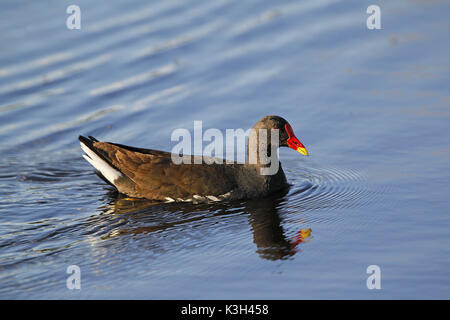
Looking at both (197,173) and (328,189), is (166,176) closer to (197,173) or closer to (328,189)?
(197,173)

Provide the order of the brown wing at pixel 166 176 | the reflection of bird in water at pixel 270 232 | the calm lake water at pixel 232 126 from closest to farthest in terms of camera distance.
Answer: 1. the calm lake water at pixel 232 126
2. the reflection of bird in water at pixel 270 232
3. the brown wing at pixel 166 176

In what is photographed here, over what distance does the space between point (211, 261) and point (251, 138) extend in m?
2.28

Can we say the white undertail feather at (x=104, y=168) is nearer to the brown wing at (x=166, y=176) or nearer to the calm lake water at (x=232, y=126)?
the brown wing at (x=166, y=176)

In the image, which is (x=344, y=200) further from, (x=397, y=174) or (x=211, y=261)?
(x=211, y=261)

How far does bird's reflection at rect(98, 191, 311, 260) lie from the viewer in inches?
265

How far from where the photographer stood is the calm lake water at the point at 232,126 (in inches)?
240

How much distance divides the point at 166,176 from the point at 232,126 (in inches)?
74.0

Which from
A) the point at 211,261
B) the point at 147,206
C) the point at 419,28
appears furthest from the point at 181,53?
the point at 211,261

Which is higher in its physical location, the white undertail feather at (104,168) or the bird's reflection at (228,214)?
the white undertail feather at (104,168)

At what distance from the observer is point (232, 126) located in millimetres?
9656

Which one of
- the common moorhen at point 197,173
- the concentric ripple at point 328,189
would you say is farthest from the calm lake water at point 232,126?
the common moorhen at point 197,173

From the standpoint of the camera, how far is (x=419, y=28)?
11.9 meters

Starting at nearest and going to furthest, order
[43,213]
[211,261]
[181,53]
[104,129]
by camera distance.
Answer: [211,261], [43,213], [104,129], [181,53]

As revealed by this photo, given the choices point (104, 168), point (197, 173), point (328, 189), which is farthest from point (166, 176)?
point (328, 189)
